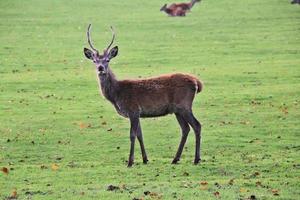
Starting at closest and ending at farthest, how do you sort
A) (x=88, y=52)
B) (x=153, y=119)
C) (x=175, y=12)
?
(x=88, y=52)
(x=153, y=119)
(x=175, y=12)

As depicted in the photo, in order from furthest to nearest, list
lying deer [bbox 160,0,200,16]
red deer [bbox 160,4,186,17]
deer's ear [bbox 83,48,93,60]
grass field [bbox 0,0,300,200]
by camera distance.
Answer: lying deer [bbox 160,0,200,16] < red deer [bbox 160,4,186,17] < deer's ear [bbox 83,48,93,60] < grass field [bbox 0,0,300,200]

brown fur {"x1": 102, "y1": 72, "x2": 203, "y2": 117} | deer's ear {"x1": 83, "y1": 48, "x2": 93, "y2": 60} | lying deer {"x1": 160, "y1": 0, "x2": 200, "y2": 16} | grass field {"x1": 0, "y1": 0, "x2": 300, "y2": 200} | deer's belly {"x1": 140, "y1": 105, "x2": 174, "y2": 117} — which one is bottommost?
lying deer {"x1": 160, "y1": 0, "x2": 200, "y2": 16}

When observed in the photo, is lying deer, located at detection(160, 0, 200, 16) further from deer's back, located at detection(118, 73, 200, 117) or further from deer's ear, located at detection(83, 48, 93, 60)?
deer's back, located at detection(118, 73, 200, 117)

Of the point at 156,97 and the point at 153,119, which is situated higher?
the point at 156,97

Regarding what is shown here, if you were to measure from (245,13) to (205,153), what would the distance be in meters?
34.8

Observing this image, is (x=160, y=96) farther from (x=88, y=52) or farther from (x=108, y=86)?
(x=88, y=52)

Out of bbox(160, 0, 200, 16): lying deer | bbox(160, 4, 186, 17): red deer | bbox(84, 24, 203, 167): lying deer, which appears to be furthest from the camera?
bbox(160, 0, 200, 16): lying deer

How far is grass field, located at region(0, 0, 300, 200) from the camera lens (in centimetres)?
1537

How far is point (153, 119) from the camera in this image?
2261cm

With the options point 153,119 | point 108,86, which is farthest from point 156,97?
point 153,119

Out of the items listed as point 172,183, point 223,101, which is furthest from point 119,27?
point 172,183

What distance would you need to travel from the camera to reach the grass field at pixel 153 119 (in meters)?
15.4

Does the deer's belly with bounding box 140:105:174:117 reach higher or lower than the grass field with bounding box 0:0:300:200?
higher

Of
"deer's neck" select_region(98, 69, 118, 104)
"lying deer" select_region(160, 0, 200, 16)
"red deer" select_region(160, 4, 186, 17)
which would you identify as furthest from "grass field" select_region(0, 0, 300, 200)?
"lying deer" select_region(160, 0, 200, 16)
